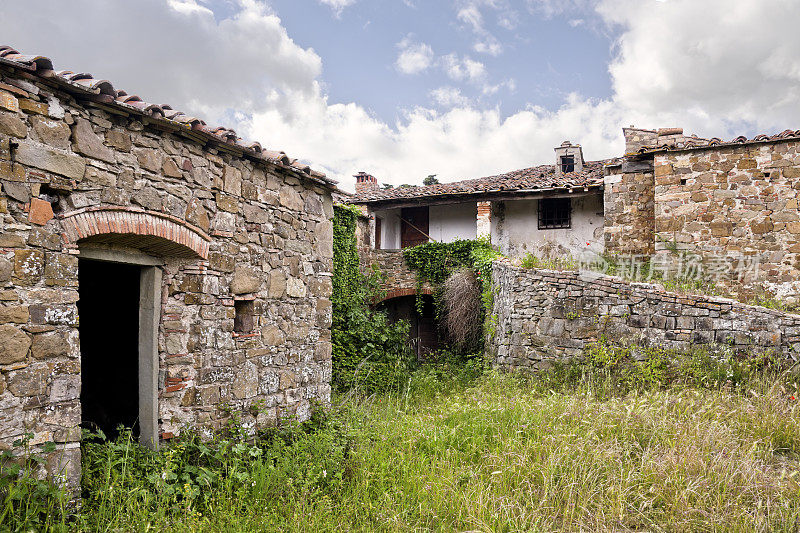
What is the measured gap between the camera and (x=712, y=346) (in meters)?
7.03

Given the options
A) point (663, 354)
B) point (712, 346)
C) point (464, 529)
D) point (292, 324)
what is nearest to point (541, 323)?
point (663, 354)

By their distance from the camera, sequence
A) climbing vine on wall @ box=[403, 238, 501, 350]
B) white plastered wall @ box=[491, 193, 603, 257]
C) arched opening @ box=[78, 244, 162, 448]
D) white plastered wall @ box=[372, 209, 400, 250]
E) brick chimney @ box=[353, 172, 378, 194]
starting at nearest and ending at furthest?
arched opening @ box=[78, 244, 162, 448] < climbing vine on wall @ box=[403, 238, 501, 350] < white plastered wall @ box=[491, 193, 603, 257] < white plastered wall @ box=[372, 209, 400, 250] < brick chimney @ box=[353, 172, 378, 194]

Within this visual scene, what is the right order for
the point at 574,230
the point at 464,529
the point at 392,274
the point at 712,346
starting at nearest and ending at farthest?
the point at 464,529
the point at 712,346
the point at 392,274
the point at 574,230

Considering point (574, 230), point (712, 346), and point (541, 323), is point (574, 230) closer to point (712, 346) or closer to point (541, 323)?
point (541, 323)

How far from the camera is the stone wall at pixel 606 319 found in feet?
22.6

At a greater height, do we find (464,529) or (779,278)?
(779,278)

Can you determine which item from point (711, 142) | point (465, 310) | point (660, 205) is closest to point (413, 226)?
point (465, 310)

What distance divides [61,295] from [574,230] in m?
12.7

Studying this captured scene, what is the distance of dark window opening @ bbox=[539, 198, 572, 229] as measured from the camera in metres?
13.9

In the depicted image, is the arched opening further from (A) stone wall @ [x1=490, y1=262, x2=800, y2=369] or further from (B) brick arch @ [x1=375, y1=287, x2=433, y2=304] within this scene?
(B) brick arch @ [x1=375, y1=287, x2=433, y2=304]

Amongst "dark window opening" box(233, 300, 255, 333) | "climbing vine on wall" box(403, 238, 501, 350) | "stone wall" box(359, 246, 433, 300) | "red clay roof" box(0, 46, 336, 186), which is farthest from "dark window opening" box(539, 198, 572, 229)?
"dark window opening" box(233, 300, 255, 333)

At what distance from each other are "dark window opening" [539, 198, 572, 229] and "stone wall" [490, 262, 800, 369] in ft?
17.2

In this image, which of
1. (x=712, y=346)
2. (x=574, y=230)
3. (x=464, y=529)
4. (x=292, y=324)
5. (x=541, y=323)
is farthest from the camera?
(x=574, y=230)

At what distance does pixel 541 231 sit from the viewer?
1413cm
